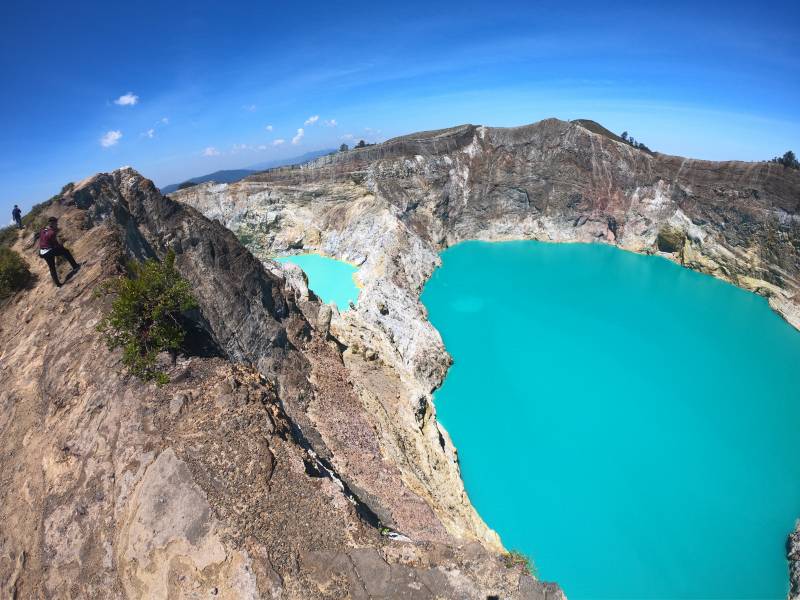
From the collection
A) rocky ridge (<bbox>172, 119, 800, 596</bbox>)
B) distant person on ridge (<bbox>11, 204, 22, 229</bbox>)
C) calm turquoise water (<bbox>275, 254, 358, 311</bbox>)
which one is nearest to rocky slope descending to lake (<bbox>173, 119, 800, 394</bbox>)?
rocky ridge (<bbox>172, 119, 800, 596</bbox>)

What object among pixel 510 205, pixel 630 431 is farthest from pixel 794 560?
pixel 510 205

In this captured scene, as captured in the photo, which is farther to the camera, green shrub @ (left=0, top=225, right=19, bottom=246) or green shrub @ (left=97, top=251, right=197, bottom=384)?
green shrub @ (left=0, top=225, right=19, bottom=246)

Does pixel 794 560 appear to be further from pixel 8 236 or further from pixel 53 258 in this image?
pixel 8 236

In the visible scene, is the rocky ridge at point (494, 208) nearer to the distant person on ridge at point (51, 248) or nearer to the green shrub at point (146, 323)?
the distant person on ridge at point (51, 248)

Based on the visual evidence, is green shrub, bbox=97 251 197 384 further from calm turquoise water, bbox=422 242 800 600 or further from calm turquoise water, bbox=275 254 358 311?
calm turquoise water, bbox=275 254 358 311

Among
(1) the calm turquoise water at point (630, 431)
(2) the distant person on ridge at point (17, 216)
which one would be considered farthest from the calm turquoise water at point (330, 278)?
(2) the distant person on ridge at point (17, 216)

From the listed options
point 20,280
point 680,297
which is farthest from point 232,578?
point 680,297

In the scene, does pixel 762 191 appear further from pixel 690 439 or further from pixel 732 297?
pixel 690 439
